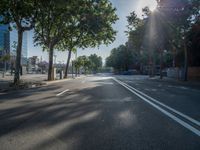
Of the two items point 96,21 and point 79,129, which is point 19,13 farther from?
point 79,129

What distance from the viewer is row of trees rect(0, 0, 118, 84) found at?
23797mm

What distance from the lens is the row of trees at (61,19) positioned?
23.8 m

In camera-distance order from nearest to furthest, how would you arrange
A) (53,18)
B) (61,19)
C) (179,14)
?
(53,18) < (61,19) < (179,14)

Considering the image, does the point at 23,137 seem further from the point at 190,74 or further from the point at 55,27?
the point at 190,74

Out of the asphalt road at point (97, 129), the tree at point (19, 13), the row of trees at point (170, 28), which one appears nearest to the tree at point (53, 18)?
the tree at point (19, 13)

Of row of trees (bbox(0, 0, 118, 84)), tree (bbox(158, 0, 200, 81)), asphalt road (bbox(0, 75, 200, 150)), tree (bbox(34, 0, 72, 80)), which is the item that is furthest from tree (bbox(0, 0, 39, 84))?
tree (bbox(158, 0, 200, 81))

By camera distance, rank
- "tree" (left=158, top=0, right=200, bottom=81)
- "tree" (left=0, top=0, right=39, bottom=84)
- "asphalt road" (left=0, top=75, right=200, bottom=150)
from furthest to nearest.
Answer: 1. "tree" (left=158, top=0, right=200, bottom=81)
2. "tree" (left=0, top=0, right=39, bottom=84)
3. "asphalt road" (left=0, top=75, right=200, bottom=150)

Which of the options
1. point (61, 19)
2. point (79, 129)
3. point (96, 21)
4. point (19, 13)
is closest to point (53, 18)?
point (61, 19)

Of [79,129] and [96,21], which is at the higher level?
[96,21]

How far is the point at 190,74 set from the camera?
155ft

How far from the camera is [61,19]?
32.2 meters

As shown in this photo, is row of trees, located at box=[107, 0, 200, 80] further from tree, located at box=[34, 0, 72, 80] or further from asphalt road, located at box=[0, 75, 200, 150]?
asphalt road, located at box=[0, 75, 200, 150]

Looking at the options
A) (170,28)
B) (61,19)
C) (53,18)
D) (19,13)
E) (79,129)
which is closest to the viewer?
(79,129)

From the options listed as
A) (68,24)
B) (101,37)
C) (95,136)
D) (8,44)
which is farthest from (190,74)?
(8,44)
